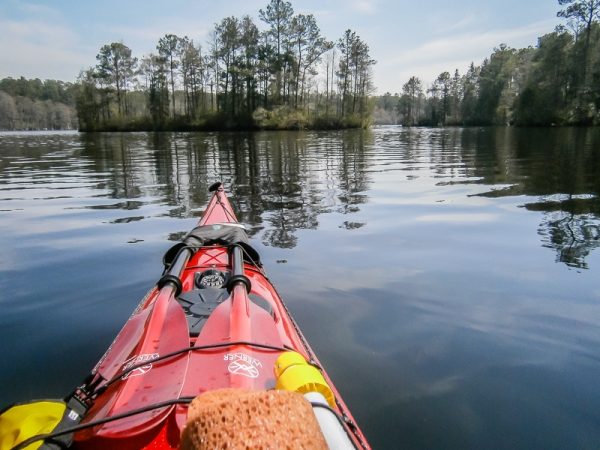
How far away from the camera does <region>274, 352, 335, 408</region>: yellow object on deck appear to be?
133 cm

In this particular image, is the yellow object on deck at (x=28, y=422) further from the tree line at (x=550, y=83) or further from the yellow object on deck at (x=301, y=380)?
the tree line at (x=550, y=83)

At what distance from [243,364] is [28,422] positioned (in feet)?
2.59

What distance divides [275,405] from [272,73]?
49.5 m

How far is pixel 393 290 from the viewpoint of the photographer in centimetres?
416

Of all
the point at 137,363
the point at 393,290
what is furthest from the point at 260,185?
A: the point at 137,363

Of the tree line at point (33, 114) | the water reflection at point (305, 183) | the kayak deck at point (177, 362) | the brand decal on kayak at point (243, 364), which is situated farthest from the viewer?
the tree line at point (33, 114)

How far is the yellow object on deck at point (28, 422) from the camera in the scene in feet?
4.48

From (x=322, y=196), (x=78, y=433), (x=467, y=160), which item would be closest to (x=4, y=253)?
(x=78, y=433)

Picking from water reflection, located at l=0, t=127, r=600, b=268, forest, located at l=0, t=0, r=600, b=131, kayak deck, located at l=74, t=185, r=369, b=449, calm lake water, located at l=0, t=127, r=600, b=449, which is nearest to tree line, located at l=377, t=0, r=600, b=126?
forest, located at l=0, t=0, r=600, b=131

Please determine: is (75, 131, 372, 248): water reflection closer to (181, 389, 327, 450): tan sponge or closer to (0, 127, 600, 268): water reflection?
(0, 127, 600, 268): water reflection

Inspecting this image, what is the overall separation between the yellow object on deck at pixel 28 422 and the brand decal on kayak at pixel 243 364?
650mm

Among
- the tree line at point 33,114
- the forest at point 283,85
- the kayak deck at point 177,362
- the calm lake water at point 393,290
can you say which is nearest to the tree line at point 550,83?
the forest at point 283,85

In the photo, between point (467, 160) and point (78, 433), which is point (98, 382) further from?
point (467, 160)

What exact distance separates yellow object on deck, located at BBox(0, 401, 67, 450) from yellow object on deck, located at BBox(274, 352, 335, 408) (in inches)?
32.6
